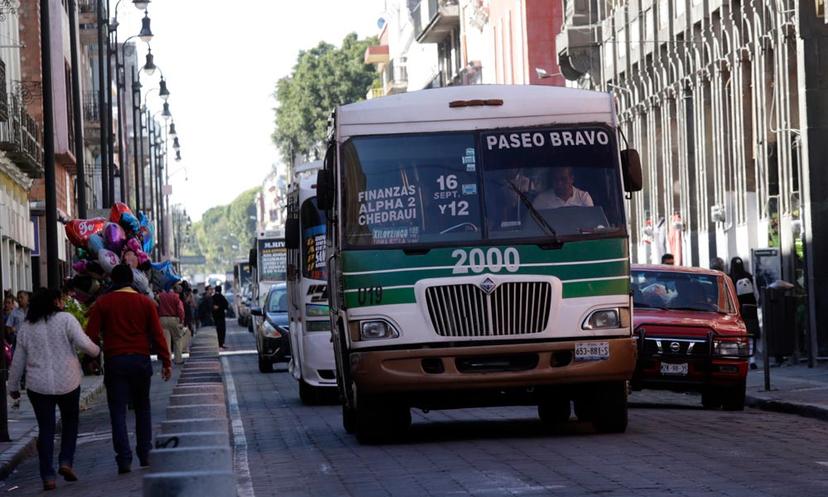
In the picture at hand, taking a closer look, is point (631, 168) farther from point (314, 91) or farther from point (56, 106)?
point (314, 91)

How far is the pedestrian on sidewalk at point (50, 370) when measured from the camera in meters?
15.7

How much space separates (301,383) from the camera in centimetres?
2489

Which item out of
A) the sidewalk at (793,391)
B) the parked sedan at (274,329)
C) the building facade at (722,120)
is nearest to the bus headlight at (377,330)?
the sidewalk at (793,391)

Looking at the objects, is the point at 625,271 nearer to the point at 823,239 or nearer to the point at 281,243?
the point at 823,239

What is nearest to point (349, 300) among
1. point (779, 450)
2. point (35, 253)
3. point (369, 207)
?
point (369, 207)

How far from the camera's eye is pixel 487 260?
53.2ft

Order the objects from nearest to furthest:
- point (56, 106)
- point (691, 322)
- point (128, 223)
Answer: point (691, 322)
point (128, 223)
point (56, 106)

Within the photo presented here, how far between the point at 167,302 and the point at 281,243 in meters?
23.1

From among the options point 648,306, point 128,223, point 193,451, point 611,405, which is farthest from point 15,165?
point 193,451

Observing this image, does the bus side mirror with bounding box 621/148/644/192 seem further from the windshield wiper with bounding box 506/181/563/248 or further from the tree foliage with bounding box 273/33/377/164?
the tree foliage with bounding box 273/33/377/164

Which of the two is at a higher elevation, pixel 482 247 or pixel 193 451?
pixel 482 247

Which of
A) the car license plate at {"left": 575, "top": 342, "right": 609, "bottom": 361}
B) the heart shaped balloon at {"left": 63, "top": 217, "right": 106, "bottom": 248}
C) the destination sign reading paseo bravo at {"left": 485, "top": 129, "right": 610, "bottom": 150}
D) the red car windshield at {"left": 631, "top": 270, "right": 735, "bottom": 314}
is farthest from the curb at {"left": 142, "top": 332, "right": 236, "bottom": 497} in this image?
the heart shaped balloon at {"left": 63, "top": 217, "right": 106, "bottom": 248}

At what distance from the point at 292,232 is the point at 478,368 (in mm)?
8992

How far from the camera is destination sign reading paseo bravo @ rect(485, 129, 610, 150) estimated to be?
16656mm
